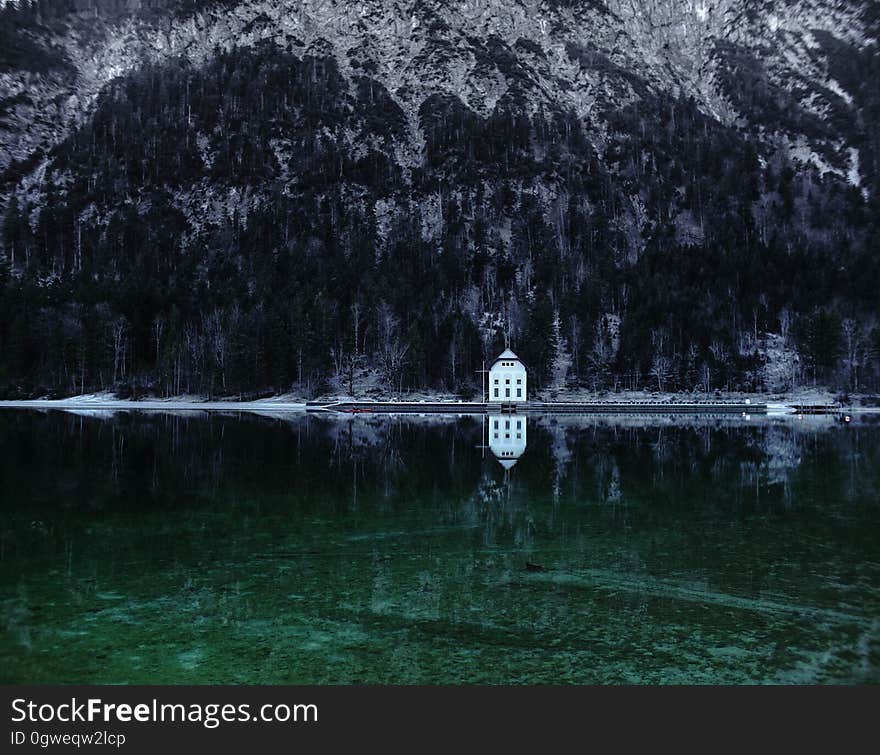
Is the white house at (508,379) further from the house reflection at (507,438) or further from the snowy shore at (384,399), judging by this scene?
the house reflection at (507,438)

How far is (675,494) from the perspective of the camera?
94.2ft

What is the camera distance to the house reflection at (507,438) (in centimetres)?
4128

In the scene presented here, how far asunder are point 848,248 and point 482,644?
163285mm

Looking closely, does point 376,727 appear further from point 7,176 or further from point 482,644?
point 7,176

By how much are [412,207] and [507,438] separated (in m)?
116

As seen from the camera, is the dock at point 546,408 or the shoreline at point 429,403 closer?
the dock at point 546,408

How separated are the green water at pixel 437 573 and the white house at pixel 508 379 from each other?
59301mm

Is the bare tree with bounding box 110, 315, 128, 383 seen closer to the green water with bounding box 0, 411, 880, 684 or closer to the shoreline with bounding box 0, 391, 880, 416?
the shoreline with bounding box 0, 391, 880, 416

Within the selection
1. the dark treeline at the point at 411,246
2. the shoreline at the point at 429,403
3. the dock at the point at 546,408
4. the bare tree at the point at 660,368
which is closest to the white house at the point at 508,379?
the shoreline at the point at 429,403

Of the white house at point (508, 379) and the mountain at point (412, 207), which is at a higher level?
the mountain at point (412, 207)

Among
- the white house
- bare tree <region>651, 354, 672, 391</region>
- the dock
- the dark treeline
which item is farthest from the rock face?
the dock

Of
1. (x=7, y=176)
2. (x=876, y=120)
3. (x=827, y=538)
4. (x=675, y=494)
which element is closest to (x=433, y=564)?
(x=827, y=538)

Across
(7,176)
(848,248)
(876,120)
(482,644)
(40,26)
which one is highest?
(40,26)

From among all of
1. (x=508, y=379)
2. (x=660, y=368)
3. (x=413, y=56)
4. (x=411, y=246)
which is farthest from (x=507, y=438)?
(x=413, y=56)
